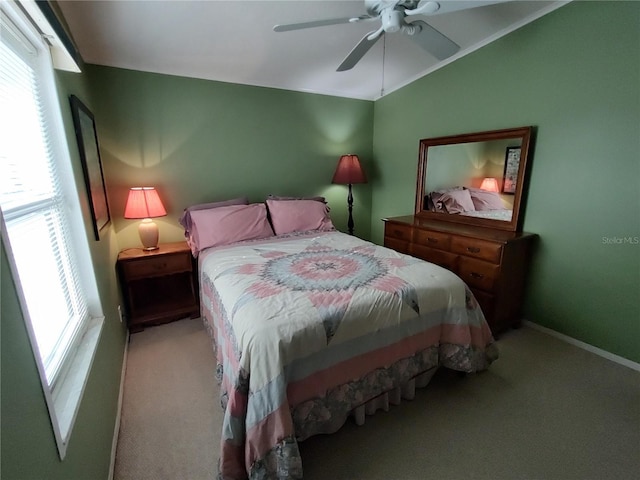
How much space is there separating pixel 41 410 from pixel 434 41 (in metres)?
2.50

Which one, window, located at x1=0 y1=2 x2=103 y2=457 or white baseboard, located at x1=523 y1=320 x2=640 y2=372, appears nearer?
window, located at x1=0 y1=2 x2=103 y2=457

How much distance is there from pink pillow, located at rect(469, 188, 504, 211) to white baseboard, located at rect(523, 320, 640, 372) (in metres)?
1.06

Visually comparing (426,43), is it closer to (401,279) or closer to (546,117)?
(546,117)

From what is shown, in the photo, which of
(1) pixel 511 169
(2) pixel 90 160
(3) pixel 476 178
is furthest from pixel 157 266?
(1) pixel 511 169

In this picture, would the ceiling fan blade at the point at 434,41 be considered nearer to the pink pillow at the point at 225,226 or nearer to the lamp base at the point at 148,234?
the pink pillow at the point at 225,226

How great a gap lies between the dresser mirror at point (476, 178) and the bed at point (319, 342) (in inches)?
47.1

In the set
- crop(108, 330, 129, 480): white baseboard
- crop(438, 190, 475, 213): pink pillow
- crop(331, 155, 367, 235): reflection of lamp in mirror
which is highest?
crop(331, 155, 367, 235): reflection of lamp in mirror

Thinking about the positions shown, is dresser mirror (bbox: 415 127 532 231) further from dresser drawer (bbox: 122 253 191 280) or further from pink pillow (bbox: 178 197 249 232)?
dresser drawer (bbox: 122 253 191 280)

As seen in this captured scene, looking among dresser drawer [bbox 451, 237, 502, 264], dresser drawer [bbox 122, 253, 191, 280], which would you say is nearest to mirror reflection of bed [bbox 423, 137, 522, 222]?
dresser drawer [bbox 451, 237, 502, 264]

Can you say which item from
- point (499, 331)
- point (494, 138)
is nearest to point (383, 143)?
point (494, 138)

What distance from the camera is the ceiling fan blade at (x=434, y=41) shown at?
1702 millimetres

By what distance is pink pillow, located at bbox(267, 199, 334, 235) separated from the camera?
2.90 m

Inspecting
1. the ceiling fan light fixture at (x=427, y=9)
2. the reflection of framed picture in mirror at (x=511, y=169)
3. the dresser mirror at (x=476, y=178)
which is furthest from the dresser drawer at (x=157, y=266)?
the reflection of framed picture in mirror at (x=511, y=169)

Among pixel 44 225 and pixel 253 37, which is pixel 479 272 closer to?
pixel 253 37
